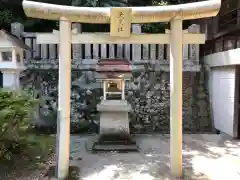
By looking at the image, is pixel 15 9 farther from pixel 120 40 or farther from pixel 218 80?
pixel 218 80

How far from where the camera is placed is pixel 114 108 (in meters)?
5.94

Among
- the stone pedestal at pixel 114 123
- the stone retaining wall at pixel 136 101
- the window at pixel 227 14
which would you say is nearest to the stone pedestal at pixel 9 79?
the stone retaining wall at pixel 136 101

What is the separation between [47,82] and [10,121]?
11.6 ft

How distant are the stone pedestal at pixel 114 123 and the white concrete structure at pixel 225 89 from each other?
2459 millimetres

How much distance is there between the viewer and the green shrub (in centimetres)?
419

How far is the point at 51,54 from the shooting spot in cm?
770

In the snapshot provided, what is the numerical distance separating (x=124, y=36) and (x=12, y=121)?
84.6 inches

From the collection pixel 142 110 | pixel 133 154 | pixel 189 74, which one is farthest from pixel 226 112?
pixel 133 154

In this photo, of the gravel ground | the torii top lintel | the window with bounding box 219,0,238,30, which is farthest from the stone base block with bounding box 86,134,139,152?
the window with bounding box 219,0,238,30

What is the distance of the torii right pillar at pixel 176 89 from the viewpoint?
4.37 metres

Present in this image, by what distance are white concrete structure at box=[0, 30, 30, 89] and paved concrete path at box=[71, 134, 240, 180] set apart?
6.45 feet

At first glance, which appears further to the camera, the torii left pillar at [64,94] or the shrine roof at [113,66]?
the shrine roof at [113,66]

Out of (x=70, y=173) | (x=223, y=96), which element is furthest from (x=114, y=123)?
(x=223, y=96)

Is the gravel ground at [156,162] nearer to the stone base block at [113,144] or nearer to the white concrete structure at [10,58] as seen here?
the stone base block at [113,144]
